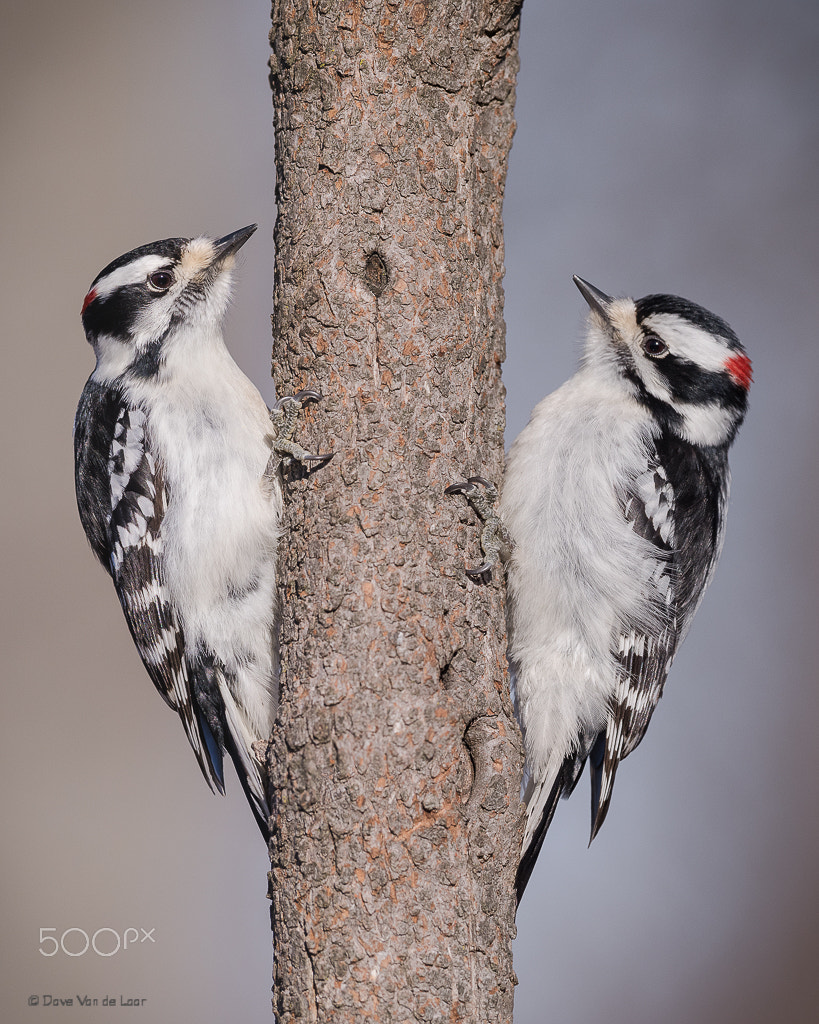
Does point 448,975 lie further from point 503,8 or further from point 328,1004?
point 503,8

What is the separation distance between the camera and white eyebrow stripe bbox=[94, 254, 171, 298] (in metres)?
2.69

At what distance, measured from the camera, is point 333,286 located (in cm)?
221

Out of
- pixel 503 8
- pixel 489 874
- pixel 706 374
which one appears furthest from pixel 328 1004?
pixel 503 8

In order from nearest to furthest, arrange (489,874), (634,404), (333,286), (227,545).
→ 1. (489,874)
2. (333,286)
3. (227,545)
4. (634,404)

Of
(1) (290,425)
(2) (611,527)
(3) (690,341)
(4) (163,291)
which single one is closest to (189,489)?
(1) (290,425)

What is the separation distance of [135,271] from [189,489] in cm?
67

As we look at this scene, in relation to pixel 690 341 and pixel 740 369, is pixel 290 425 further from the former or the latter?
pixel 740 369

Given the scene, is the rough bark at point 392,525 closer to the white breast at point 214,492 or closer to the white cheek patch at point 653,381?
the white breast at point 214,492

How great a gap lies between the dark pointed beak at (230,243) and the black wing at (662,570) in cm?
135

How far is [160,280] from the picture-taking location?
8.84 feet

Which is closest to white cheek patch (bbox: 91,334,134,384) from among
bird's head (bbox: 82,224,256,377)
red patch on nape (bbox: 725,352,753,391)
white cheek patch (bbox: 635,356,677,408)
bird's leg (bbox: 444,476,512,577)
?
bird's head (bbox: 82,224,256,377)

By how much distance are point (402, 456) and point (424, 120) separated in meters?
0.81

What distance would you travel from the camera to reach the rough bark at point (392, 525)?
1956 millimetres

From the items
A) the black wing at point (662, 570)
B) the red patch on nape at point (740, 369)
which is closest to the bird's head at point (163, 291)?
the black wing at point (662, 570)
